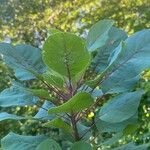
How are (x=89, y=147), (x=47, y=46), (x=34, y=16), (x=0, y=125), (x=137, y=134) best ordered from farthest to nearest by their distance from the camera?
(x=34, y=16), (x=0, y=125), (x=137, y=134), (x=89, y=147), (x=47, y=46)

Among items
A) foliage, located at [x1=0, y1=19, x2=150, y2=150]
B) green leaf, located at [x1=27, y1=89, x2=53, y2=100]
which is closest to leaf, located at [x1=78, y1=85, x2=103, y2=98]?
foliage, located at [x1=0, y1=19, x2=150, y2=150]

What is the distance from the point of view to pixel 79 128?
147cm

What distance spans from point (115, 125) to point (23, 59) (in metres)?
0.33

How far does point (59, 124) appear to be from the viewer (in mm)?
1337

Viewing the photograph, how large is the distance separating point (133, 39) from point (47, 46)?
0.30 metres

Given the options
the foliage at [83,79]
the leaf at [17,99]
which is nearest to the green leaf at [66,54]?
the foliage at [83,79]

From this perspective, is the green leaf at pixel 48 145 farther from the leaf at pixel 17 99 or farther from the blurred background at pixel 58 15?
the blurred background at pixel 58 15

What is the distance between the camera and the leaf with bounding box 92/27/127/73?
1.42 metres

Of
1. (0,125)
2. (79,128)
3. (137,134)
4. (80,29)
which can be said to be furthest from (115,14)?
(79,128)

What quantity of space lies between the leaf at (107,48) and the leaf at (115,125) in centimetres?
17

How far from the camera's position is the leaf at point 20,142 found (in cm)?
133

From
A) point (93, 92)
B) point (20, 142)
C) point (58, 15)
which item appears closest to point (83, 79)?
point (93, 92)

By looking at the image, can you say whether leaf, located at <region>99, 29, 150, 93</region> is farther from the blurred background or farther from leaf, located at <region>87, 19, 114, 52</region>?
the blurred background

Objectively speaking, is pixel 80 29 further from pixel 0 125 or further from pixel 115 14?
pixel 0 125
